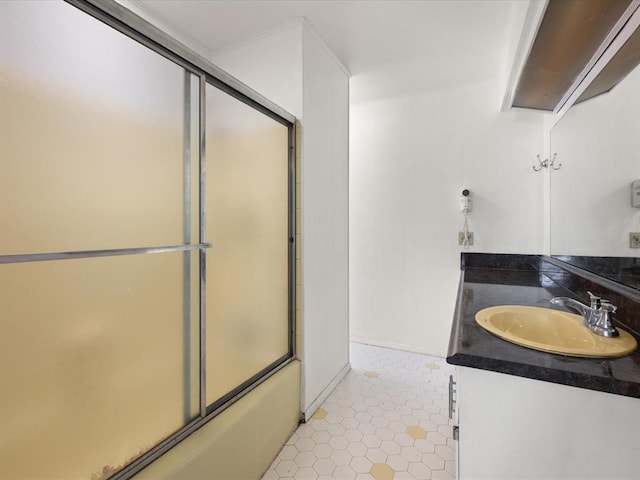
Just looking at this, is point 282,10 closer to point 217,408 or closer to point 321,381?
point 217,408

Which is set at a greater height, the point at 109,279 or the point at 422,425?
the point at 109,279

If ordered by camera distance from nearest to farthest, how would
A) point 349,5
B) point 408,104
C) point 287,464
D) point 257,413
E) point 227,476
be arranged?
point 227,476, point 257,413, point 287,464, point 349,5, point 408,104

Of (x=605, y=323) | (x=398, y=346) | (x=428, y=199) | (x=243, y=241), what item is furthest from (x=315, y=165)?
(x=398, y=346)

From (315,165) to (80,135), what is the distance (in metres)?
1.35

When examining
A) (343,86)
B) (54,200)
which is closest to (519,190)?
(343,86)

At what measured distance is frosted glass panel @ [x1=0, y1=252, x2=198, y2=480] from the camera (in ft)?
2.33

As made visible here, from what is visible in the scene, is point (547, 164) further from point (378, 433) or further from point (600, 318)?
point (378, 433)

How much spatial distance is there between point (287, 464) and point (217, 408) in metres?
0.56

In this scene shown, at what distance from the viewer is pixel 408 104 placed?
2.82m

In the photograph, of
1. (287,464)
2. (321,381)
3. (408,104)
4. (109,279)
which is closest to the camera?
(109,279)

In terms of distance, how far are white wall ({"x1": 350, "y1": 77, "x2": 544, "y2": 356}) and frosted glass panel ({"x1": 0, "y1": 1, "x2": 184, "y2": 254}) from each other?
2.03m

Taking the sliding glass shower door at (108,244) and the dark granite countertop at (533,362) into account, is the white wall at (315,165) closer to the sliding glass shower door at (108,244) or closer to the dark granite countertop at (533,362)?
the sliding glass shower door at (108,244)

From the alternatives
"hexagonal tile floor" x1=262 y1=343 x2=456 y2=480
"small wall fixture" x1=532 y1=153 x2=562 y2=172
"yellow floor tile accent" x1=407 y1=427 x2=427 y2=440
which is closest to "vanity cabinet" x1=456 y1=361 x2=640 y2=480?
"hexagonal tile floor" x1=262 y1=343 x2=456 y2=480

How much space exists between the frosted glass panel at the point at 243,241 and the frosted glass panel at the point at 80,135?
9.7 inches
